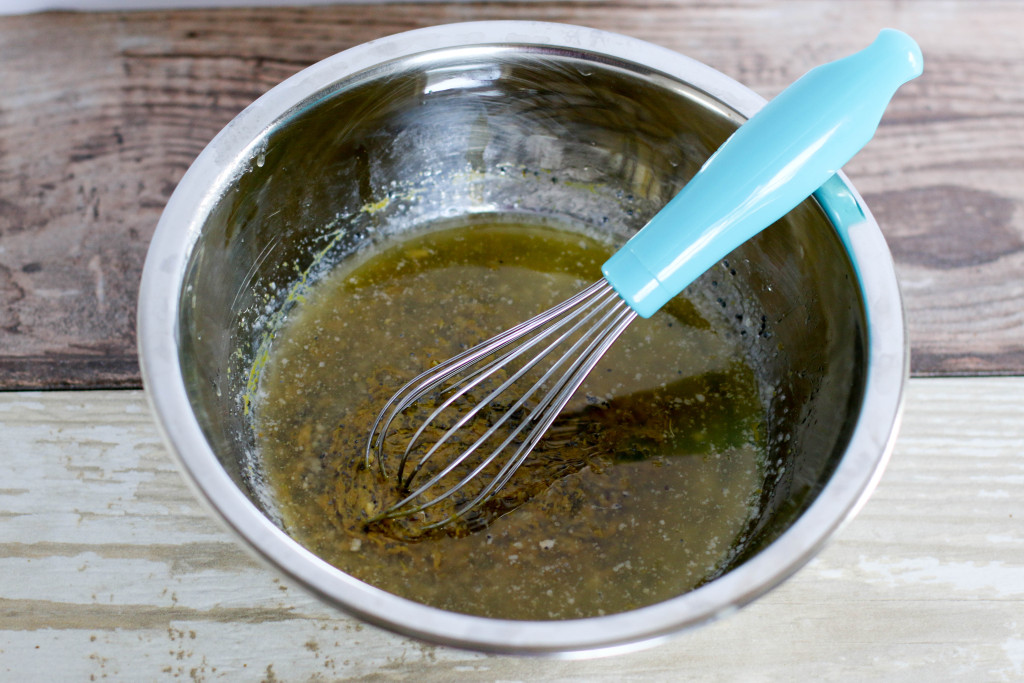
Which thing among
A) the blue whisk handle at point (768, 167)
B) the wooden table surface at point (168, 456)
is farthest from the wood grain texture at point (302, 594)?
the blue whisk handle at point (768, 167)

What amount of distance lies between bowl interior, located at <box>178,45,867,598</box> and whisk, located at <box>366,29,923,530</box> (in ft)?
0.26

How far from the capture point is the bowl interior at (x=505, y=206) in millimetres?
539

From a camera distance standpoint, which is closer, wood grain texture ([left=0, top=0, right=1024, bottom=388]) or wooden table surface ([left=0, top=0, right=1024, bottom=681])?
wooden table surface ([left=0, top=0, right=1024, bottom=681])

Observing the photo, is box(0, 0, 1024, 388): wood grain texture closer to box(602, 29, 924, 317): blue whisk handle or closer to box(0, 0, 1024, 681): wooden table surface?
box(0, 0, 1024, 681): wooden table surface

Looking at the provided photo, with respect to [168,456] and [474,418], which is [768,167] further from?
[168,456]

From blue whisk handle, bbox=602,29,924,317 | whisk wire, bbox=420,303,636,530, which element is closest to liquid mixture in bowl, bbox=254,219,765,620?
whisk wire, bbox=420,303,636,530

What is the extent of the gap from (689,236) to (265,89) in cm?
45

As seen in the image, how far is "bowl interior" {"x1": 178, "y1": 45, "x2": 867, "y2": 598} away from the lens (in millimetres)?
539

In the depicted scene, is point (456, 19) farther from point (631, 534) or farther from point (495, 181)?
point (631, 534)

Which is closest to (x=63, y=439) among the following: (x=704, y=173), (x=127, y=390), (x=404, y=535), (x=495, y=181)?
(x=127, y=390)

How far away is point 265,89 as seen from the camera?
2.48ft

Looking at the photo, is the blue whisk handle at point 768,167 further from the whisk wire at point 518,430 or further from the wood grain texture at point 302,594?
the wood grain texture at point 302,594

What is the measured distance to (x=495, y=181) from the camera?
70cm

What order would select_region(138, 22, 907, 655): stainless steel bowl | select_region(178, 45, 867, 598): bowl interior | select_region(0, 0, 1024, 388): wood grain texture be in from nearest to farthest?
select_region(138, 22, 907, 655): stainless steel bowl
select_region(178, 45, 867, 598): bowl interior
select_region(0, 0, 1024, 388): wood grain texture
